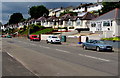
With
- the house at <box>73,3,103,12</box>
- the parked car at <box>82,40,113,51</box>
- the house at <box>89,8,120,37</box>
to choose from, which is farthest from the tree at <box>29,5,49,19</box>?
the parked car at <box>82,40,113,51</box>

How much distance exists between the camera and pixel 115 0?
260 feet

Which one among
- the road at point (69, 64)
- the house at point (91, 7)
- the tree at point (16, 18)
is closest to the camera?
the road at point (69, 64)

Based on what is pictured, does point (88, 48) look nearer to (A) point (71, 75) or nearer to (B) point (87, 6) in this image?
(A) point (71, 75)

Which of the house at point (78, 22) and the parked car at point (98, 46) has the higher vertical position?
the house at point (78, 22)

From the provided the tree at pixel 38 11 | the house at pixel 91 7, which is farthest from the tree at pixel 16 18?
the house at pixel 91 7

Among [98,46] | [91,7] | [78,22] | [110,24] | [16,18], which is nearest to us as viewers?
[98,46]

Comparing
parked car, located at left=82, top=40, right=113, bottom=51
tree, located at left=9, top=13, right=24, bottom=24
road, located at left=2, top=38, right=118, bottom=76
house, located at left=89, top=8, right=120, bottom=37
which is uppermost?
tree, located at left=9, top=13, right=24, bottom=24

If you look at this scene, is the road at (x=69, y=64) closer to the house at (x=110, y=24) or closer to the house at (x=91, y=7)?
the house at (x=110, y=24)

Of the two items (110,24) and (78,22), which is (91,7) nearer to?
(78,22)

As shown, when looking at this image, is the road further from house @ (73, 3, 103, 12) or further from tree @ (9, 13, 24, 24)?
tree @ (9, 13, 24, 24)

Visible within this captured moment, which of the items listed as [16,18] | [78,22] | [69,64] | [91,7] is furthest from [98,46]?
[16,18]

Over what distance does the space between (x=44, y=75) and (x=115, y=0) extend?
2891 inches

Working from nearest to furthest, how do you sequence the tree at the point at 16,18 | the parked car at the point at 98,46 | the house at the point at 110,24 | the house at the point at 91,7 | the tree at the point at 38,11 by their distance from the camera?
the parked car at the point at 98,46
the house at the point at 110,24
the house at the point at 91,7
the tree at the point at 38,11
the tree at the point at 16,18

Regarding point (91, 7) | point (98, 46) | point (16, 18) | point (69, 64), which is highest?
point (91, 7)
